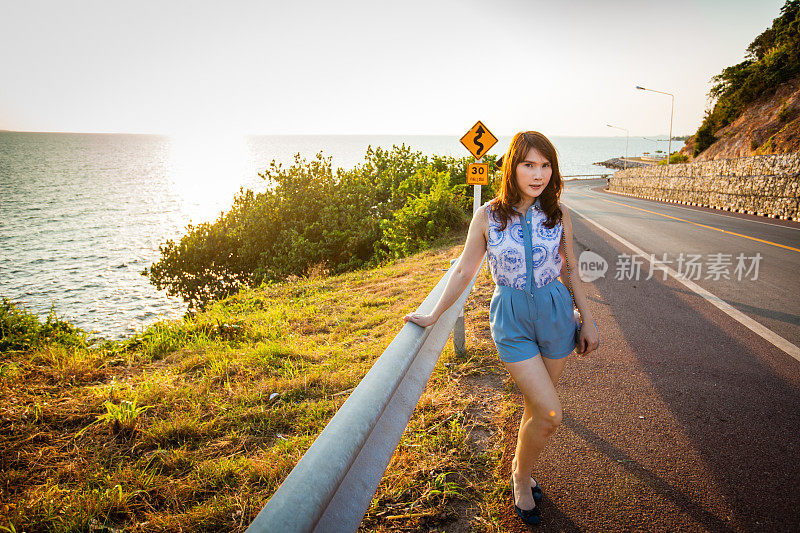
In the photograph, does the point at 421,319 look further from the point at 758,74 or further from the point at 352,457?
the point at 758,74

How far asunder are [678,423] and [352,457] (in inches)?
117

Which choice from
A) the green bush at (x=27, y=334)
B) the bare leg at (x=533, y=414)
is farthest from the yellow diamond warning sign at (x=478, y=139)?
the green bush at (x=27, y=334)

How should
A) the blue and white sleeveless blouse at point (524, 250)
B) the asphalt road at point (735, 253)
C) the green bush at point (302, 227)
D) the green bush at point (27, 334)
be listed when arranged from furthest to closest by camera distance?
the green bush at point (302, 227), the green bush at point (27, 334), the asphalt road at point (735, 253), the blue and white sleeveless blouse at point (524, 250)

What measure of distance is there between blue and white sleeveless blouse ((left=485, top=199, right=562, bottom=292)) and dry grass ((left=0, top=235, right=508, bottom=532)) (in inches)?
50.1

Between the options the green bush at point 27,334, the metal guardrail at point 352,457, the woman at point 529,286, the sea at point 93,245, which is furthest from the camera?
the sea at point 93,245

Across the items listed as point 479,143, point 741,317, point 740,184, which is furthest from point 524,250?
point 740,184

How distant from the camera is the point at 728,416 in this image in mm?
3068

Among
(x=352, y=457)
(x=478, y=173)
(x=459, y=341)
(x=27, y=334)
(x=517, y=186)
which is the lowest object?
(x=27, y=334)

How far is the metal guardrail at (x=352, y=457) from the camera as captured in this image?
906mm

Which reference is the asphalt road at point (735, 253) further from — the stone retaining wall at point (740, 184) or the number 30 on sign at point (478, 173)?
the number 30 on sign at point (478, 173)

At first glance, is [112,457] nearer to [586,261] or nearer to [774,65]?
[586,261]

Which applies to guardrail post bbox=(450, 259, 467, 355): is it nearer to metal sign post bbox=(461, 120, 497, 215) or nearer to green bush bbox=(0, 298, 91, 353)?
metal sign post bbox=(461, 120, 497, 215)

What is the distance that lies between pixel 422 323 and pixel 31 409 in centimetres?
379

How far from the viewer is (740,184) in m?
16.5
